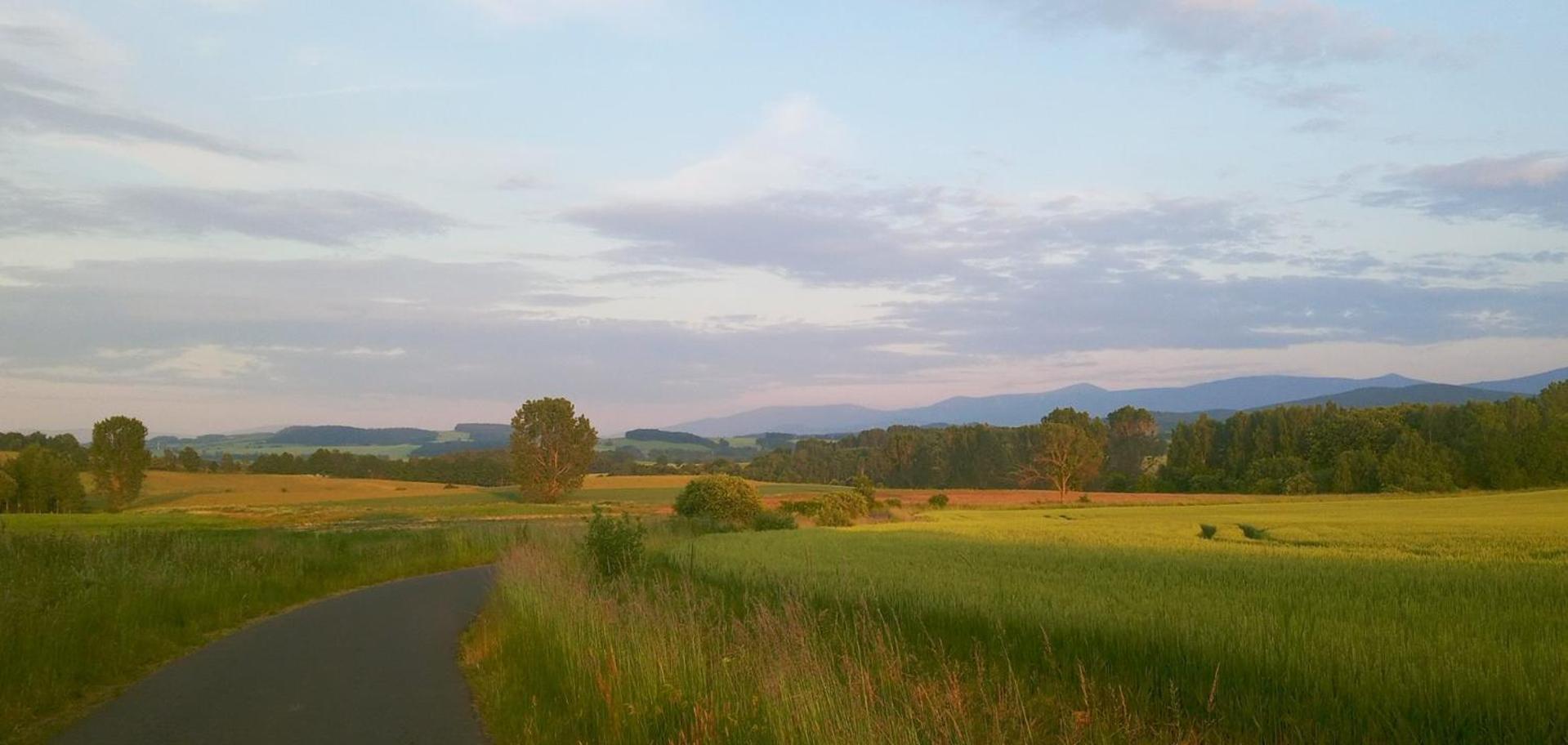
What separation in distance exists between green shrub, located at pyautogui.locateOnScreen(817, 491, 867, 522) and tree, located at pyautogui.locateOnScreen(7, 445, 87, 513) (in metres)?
65.2

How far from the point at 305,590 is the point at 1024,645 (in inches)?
649

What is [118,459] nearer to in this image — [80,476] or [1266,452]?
[80,476]

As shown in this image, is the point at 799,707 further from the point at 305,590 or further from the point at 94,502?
the point at 94,502

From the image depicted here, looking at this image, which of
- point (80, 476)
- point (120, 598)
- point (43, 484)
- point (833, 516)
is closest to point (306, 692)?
point (120, 598)

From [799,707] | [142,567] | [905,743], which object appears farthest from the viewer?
[142,567]

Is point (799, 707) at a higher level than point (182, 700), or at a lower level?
higher

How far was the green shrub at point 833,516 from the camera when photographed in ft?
177

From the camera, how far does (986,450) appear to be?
5148 inches

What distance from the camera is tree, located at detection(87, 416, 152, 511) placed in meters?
84.8

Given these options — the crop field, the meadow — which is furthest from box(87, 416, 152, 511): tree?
the meadow

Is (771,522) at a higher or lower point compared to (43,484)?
lower

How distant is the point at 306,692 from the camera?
10.1 metres

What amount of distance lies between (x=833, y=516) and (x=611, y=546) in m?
34.4

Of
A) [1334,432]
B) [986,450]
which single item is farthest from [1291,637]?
[986,450]
